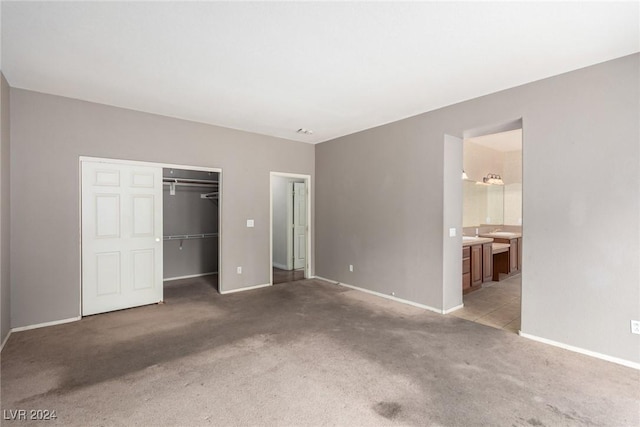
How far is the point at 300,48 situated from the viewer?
2602 millimetres

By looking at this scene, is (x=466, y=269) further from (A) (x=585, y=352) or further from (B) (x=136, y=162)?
(B) (x=136, y=162)

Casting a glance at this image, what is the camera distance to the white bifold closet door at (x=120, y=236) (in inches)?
156

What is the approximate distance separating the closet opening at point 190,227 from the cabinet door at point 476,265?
4.53m

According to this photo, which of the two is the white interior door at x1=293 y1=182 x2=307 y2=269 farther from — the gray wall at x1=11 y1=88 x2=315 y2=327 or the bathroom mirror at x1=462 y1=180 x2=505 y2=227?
the bathroom mirror at x1=462 y1=180 x2=505 y2=227

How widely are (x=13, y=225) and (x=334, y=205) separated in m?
4.41

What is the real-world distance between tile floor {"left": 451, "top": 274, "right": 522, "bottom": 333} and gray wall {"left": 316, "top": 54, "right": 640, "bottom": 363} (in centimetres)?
41

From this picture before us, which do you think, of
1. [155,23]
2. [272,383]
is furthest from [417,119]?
[272,383]

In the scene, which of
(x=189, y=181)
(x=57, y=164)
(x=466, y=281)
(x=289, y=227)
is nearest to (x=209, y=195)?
(x=189, y=181)

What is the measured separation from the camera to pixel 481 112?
3676mm

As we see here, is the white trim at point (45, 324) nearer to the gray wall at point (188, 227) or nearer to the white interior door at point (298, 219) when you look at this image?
the gray wall at point (188, 227)

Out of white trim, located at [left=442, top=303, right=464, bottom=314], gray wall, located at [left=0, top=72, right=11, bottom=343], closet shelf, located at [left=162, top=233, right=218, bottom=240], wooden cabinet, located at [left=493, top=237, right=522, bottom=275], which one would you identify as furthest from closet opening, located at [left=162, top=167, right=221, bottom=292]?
wooden cabinet, located at [left=493, top=237, right=522, bottom=275]

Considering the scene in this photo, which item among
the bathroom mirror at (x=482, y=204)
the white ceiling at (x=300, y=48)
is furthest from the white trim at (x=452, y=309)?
the white ceiling at (x=300, y=48)

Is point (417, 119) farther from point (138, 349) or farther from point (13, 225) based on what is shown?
point (13, 225)

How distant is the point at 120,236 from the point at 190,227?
6.77ft
